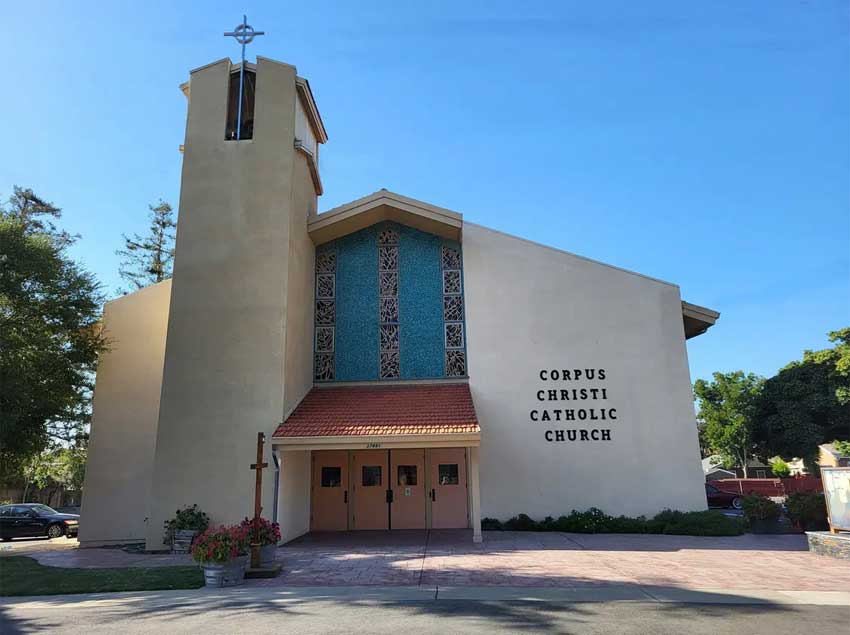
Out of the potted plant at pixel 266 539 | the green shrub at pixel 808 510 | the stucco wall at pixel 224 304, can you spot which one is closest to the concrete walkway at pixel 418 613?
the potted plant at pixel 266 539

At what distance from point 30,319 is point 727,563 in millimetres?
18280

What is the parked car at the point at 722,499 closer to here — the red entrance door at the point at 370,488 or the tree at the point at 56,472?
the red entrance door at the point at 370,488

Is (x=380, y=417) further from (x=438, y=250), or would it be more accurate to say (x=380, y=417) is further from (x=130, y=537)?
(x=130, y=537)

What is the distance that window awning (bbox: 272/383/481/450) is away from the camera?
14.1 metres

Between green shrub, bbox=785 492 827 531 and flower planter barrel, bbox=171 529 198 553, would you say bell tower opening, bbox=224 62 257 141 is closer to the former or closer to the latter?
flower planter barrel, bbox=171 529 198 553

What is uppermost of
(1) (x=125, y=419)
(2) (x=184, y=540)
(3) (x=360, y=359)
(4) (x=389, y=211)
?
(4) (x=389, y=211)

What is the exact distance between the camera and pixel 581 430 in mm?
16469

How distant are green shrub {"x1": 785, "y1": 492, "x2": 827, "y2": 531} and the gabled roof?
1203 centimetres

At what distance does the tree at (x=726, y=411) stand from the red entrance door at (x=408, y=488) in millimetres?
33564

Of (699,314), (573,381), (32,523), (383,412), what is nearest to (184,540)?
(383,412)

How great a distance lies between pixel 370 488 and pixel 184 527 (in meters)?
5.33

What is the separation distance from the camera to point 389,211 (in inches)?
711

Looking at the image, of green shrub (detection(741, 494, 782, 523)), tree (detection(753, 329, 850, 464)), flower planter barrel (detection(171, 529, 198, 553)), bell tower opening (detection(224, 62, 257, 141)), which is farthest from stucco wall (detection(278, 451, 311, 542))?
tree (detection(753, 329, 850, 464))

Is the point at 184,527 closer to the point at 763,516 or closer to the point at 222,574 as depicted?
the point at 222,574
